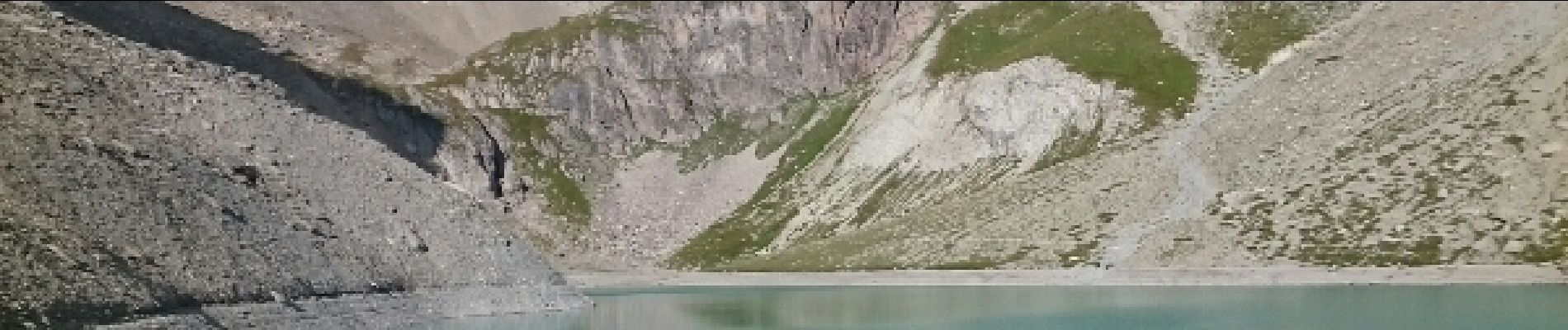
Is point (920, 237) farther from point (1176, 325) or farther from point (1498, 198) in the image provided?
point (1176, 325)

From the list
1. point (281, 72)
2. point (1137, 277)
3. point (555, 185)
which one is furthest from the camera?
point (555, 185)

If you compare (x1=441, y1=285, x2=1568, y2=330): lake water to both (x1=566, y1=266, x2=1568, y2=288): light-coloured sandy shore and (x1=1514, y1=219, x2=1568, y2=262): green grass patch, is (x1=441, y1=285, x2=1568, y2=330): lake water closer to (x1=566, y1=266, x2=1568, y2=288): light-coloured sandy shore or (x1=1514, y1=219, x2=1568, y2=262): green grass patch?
(x1=566, y1=266, x2=1568, y2=288): light-coloured sandy shore

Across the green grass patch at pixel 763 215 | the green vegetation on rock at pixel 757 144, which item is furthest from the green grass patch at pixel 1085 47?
the green vegetation on rock at pixel 757 144

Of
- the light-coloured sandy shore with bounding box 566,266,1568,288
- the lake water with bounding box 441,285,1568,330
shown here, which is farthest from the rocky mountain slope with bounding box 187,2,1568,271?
the lake water with bounding box 441,285,1568,330

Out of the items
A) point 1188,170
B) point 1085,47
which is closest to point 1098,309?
point 1188,170

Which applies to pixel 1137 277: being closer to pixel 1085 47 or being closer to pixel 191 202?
pixel 191 202

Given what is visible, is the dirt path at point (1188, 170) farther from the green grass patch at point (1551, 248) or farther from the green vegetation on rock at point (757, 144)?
the green vegetation on rock at point (757, 144)

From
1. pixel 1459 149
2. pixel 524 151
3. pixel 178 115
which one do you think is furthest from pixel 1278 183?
pixel 524 151
